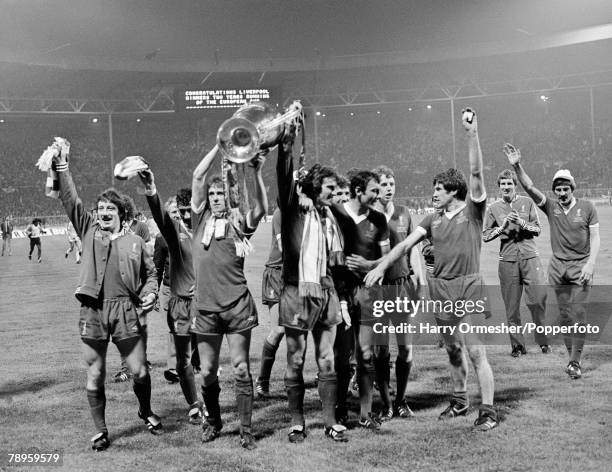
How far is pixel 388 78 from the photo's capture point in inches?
1857

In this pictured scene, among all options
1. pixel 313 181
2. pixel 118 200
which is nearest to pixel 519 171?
pixel 313 181

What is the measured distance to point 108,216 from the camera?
17.6 ft

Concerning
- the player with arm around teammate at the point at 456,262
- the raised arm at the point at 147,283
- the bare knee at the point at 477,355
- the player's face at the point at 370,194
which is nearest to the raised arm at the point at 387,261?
the player with arm around teammate at the point at 456,262

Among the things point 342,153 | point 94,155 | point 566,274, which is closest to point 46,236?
point 94,155

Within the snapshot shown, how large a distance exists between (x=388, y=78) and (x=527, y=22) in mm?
9443

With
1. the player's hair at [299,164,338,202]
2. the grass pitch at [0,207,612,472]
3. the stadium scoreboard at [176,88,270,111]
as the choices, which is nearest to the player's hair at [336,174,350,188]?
the player's hair at [299,164,338,202]

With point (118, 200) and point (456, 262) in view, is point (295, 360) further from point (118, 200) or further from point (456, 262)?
point (118, 200)

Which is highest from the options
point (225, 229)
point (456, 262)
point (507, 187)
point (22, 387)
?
point (507, 187)

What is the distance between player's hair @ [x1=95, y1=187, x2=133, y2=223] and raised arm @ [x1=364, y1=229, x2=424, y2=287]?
6.53 ft

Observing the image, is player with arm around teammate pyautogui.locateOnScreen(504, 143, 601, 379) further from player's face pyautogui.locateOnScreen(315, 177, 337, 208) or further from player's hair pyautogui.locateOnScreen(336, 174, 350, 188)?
A: player's face pyautogui.locateOnScreen(315, 177, 337, 208)

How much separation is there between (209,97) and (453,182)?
4007cm

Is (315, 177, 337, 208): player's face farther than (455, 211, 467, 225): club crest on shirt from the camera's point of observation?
No

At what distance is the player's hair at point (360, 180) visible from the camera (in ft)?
18.4

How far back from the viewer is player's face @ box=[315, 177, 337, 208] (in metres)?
5.30
